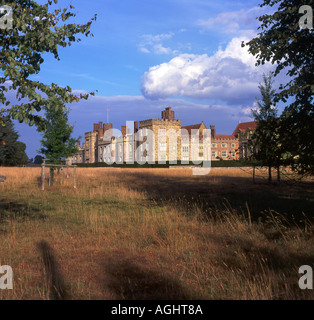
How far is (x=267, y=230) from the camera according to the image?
350 inches

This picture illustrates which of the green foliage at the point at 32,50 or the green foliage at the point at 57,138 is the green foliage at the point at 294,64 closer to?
the green foliage at the point at 32,50

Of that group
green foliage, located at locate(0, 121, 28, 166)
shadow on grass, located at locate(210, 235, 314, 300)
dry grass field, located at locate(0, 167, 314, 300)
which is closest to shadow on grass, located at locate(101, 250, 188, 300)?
dry grass field, located at locate(0, 167, 314, 300)

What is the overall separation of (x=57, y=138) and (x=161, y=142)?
48472 millimetres

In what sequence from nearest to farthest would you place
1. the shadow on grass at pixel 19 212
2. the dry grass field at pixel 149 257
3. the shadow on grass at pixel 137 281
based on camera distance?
the shadow on grass at pixel 137 281
the dry grass field at pixel 149 257
the shadow on grass at pixel 19 212

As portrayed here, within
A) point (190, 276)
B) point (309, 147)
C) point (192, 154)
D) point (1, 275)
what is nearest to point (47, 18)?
point (1, 275)

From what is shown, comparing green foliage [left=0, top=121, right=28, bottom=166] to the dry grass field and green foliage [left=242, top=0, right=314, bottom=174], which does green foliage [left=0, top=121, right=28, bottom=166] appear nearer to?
the dry grass field

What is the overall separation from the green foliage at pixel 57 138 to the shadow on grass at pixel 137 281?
17732mm

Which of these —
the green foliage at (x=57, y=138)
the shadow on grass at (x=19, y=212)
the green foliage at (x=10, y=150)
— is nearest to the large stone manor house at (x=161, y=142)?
the green foliage at (x=10, y=150)

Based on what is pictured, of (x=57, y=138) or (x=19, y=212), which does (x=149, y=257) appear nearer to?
(x=19, y=212)

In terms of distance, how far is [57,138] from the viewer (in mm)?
23531

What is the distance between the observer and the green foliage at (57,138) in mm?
23109

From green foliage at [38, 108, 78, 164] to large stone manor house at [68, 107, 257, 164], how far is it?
41.4 meters

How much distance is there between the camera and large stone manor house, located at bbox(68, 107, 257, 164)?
70875 millimetres
